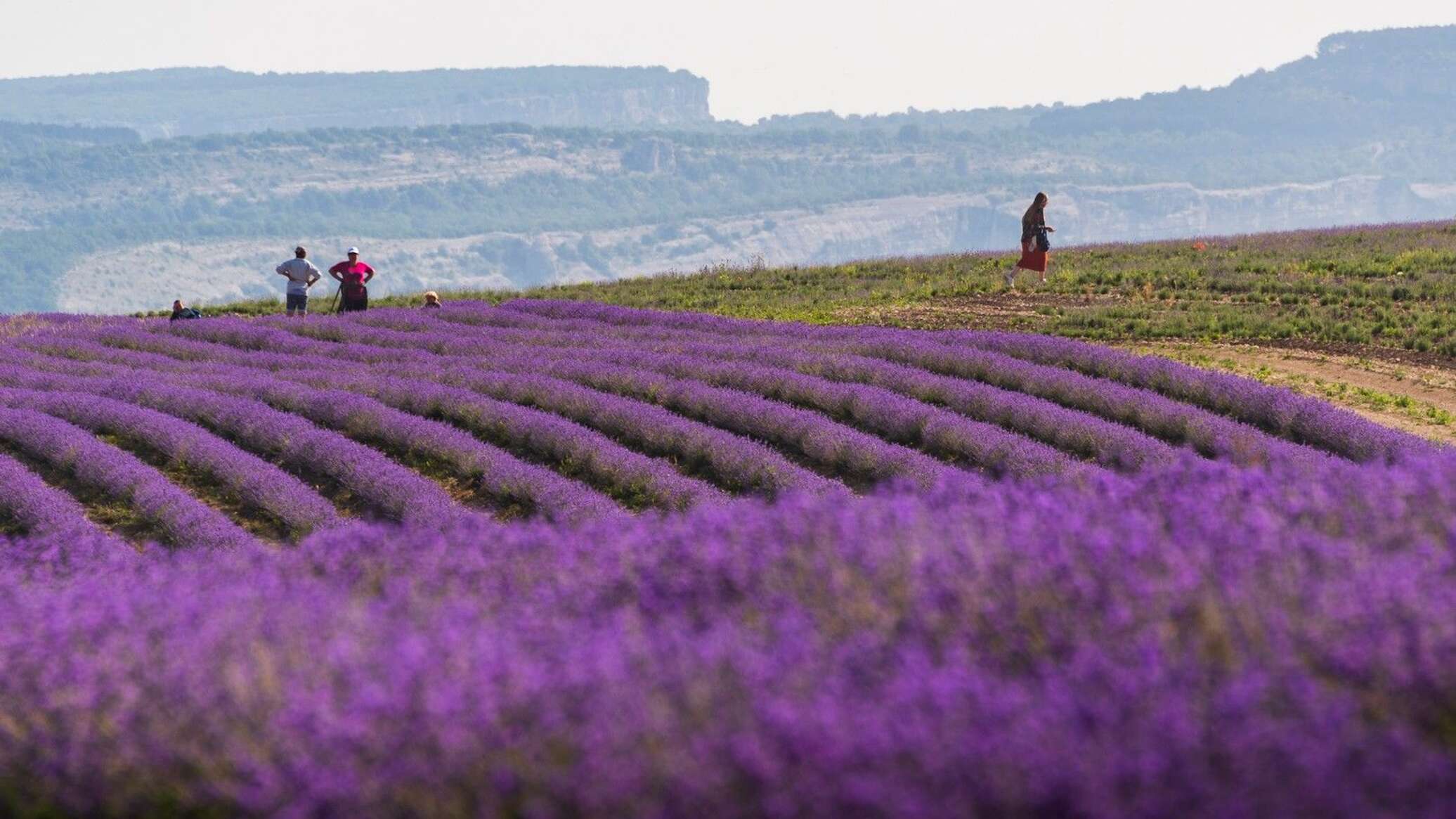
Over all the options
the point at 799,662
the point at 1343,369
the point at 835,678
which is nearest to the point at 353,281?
the point at 1343,369

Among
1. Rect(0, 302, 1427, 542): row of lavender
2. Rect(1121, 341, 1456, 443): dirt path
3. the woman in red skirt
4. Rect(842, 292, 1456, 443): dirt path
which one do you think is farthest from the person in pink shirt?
Rect(1121, 341, 1456, 443): dirt path

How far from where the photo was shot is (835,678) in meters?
2.93

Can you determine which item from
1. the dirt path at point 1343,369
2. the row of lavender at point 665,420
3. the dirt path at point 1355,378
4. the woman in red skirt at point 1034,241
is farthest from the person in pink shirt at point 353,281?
the dirt path at point 1355,378

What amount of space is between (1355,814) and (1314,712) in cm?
20

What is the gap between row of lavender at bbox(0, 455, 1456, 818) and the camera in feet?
8.47

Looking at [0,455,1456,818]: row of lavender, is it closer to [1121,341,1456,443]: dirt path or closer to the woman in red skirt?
[1121,341,1456,443]: dirt path

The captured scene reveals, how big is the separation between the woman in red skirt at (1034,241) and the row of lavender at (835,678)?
18847 millimetres

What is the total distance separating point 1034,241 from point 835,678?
22.2m

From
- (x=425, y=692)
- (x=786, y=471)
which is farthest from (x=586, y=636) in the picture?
(x=786, y=471)

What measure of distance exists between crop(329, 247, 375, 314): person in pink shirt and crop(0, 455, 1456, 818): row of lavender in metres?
19.2

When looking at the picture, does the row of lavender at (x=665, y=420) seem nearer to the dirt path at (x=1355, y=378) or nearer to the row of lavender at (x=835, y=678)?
the dirt path at (x=1355, y=378)

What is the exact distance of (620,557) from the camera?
15.2ft

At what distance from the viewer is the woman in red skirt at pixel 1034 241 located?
23.0 m

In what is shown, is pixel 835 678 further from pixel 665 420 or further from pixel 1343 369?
pixel 1343 369
